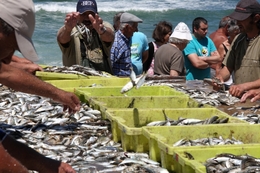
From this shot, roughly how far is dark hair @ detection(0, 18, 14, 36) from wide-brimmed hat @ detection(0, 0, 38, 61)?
1cm

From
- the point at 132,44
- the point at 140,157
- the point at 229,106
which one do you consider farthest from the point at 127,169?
the point at 132,44

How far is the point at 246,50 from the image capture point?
7836 millimetres

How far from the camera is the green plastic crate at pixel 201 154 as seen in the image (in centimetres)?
402

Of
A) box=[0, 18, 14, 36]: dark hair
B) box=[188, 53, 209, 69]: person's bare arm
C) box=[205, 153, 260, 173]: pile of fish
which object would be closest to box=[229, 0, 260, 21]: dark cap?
box=[188, 53, 209, 69]: person's bare arm

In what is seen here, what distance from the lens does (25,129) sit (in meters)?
5.80

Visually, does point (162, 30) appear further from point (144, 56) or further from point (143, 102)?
point (143, 102)

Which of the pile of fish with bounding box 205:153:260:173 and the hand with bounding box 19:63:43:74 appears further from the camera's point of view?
the hand with bounding box 19:63:43:74

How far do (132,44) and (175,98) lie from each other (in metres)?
3.73

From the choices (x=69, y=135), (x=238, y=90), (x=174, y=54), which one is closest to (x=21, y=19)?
(x=69, y=135)

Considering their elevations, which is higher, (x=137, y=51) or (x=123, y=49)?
(x=123, y=49)

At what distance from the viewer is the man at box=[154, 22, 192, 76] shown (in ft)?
30.8

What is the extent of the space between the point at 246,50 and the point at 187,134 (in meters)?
3.22

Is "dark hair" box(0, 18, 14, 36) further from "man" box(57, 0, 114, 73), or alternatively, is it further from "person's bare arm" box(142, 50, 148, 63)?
"person's bare arm" box(142, 50, 148, 63)

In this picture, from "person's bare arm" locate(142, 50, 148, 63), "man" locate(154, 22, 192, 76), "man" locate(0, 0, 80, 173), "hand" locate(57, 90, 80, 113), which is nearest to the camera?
"man" locate(0, 0, 80, 173)
